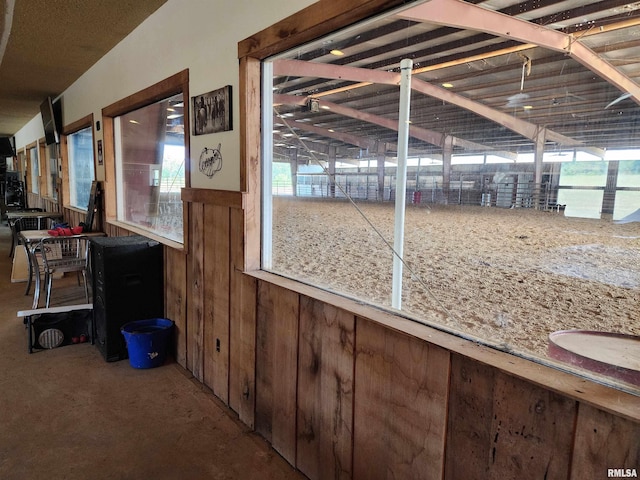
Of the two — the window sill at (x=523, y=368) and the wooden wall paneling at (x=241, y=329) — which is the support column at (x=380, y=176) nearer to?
the window sill at (x=523, y=368)

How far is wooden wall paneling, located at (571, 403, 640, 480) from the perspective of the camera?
0.82 m

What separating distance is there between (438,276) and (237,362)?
4.13 feet

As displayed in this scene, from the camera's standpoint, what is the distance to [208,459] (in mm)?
1858

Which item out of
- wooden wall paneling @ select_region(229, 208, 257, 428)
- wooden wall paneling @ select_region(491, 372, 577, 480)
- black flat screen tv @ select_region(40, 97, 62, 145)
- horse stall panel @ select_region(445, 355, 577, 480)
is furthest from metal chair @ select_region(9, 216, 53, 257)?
wooden wall paneling @ select_region(491, 372, 577, 480)

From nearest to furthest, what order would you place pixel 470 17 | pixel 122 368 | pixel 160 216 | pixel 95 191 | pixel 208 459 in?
1. pixel 470 17
2. pixel 208 459
3. pixel 122 368
4. pixel 160 216
5. pixel 95 191

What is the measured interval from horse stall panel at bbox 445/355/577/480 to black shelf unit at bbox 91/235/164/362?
2437mm

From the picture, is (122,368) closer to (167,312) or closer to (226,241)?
(167,312)

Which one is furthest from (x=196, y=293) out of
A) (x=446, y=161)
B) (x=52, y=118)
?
(x=52, y=118)

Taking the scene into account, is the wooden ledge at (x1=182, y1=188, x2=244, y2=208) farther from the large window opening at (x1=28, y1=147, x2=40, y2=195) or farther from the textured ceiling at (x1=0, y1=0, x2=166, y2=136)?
the large window opening at (x1=28, y1=147, x2=40, y2=195)

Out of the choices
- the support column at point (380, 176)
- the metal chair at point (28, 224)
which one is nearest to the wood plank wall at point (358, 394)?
the support column at point (380, 176)

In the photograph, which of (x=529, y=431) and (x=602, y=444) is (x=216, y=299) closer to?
(x=529, y=431)

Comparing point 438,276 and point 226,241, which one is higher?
point 226,241

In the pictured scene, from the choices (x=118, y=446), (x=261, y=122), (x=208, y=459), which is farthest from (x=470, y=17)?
(x=118, y=446)

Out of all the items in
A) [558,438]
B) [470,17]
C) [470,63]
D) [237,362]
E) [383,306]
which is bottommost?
[237,362]
